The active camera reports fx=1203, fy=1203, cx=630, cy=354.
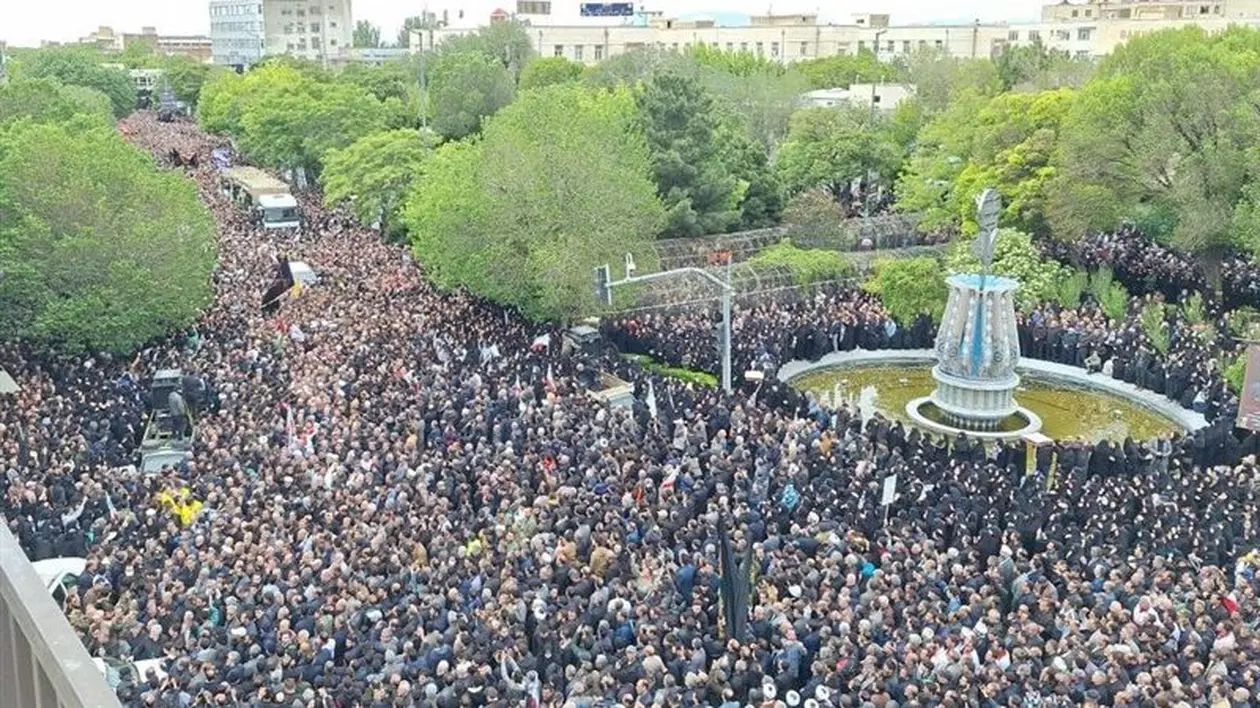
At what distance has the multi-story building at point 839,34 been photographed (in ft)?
260

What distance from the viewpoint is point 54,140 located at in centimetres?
2516

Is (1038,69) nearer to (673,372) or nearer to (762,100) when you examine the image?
(762,100)

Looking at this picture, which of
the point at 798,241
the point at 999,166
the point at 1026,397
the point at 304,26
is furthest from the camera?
the point at 304,26

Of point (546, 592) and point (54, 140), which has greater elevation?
point (54, 140)

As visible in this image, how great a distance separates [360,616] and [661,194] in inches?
915

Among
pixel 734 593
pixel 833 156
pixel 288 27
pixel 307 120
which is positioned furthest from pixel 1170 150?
pixel 288 27

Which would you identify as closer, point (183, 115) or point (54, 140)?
point (54, 140)

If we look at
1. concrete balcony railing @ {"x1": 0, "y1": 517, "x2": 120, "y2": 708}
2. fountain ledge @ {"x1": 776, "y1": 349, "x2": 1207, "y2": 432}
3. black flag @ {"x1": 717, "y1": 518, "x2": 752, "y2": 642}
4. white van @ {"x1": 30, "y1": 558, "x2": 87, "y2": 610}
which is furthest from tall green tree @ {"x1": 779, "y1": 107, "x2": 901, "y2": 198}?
concrete balcony railing @ {"x1": 0, "y1": 517, "x2": 120, "y2": 708}

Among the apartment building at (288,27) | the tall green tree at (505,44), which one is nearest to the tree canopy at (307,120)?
the tall green tree at (505,44)

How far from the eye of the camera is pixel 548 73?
6175 cm

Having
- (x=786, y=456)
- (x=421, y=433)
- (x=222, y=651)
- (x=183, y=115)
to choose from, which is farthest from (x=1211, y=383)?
(x=183, y=115)

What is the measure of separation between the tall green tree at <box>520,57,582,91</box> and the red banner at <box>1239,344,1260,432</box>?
46619 mm

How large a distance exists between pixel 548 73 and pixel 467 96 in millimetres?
12704

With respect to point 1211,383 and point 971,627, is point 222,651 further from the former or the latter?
point 1211,383
